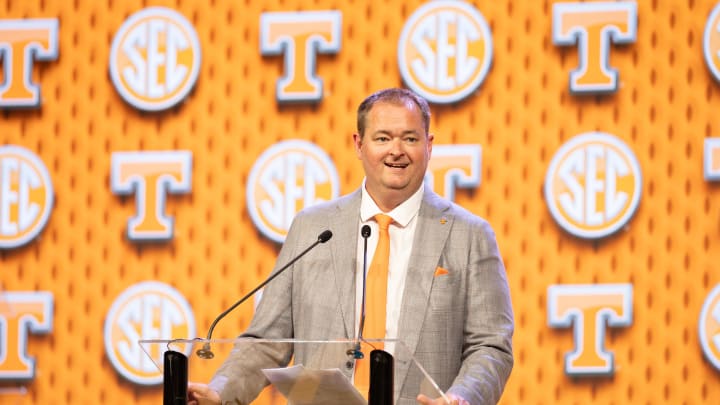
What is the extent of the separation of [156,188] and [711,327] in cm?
204

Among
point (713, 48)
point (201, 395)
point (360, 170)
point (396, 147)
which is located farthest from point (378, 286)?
point (713, 48)

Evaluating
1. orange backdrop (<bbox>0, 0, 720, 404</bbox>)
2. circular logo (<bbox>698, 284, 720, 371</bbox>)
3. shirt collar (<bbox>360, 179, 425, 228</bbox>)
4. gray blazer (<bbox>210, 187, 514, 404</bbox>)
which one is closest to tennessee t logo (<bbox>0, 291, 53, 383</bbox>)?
orange backdrop (<bbox>0, 0, 720, 404</bbox>)

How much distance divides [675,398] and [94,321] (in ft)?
6.91

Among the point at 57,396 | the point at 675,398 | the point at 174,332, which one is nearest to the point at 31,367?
the point at 57,396

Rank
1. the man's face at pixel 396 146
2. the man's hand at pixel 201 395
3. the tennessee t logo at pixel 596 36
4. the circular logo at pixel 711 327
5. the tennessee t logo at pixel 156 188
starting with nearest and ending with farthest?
the man's hand at pixel 201 395 < the man's face at pixel 396 146 < the circular logo at pixel 711 327 < the tennessee t logo at pixel 596 36 < the tennessee t logo at pixel 156 188

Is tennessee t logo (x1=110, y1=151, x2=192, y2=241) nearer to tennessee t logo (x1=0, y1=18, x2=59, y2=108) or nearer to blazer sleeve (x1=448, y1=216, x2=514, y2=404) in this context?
tennessee t logo (x1=0, y1=18, x2=59, y2=108)

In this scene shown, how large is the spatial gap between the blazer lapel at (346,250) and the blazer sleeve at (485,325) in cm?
29

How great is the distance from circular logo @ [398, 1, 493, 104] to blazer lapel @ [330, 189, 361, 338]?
3.49ft

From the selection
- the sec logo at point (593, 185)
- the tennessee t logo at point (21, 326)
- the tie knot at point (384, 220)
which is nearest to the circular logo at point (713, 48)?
the sec logo at point (593, 185)

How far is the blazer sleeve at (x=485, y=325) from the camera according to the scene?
243 centimetres

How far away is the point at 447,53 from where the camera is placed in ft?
12.5

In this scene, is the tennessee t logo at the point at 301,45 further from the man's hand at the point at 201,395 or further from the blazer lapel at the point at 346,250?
the man's hand at the point at 201,395

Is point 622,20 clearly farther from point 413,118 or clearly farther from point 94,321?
point 94,321

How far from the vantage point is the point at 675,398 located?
144 inches
